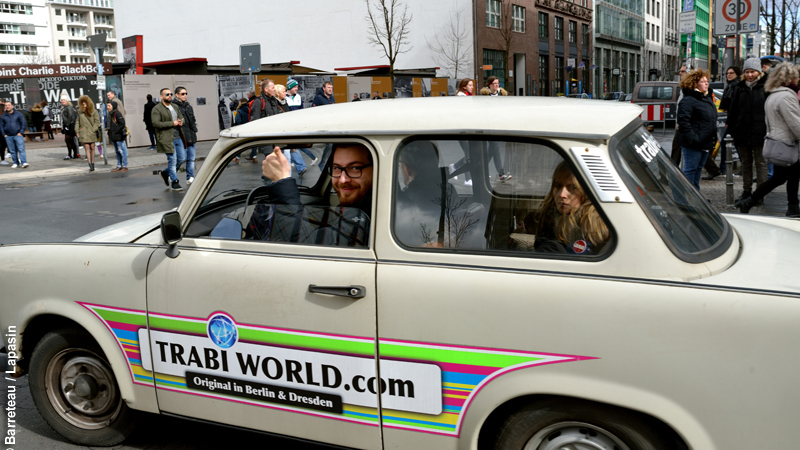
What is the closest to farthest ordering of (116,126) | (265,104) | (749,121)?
(749,121)
(265,104)
(116,126)

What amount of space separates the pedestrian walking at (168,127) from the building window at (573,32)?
56.5 metres

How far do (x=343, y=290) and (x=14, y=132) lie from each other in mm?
20045

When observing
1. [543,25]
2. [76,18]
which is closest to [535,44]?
[543,25]

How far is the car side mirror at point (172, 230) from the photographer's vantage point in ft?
9.61

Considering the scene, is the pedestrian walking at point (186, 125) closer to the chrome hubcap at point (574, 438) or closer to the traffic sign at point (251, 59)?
the traffic sign at point (251, 59)

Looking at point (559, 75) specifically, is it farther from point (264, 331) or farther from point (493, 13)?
point (264, 331)

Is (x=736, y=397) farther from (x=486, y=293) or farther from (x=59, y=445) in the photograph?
(x=59, y=445)

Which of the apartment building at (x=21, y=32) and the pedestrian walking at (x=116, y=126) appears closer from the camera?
the pedestrian walking at (x=116, y=126)

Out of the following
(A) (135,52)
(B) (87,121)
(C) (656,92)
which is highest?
(A) (135,52)

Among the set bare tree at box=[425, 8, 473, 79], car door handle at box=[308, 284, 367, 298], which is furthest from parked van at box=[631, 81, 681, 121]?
car door handle at box=[308, 284, 367, 298]

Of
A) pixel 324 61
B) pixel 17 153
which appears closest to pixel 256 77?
pixel 17 153

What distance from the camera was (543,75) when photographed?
59000 mm

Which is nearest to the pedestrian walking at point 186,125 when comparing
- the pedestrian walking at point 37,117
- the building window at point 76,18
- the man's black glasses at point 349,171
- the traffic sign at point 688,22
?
the man's black glasses at point 349,171

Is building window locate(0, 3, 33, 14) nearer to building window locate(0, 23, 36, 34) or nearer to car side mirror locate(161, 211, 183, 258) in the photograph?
building window locate(0, 23, 36, 34)
